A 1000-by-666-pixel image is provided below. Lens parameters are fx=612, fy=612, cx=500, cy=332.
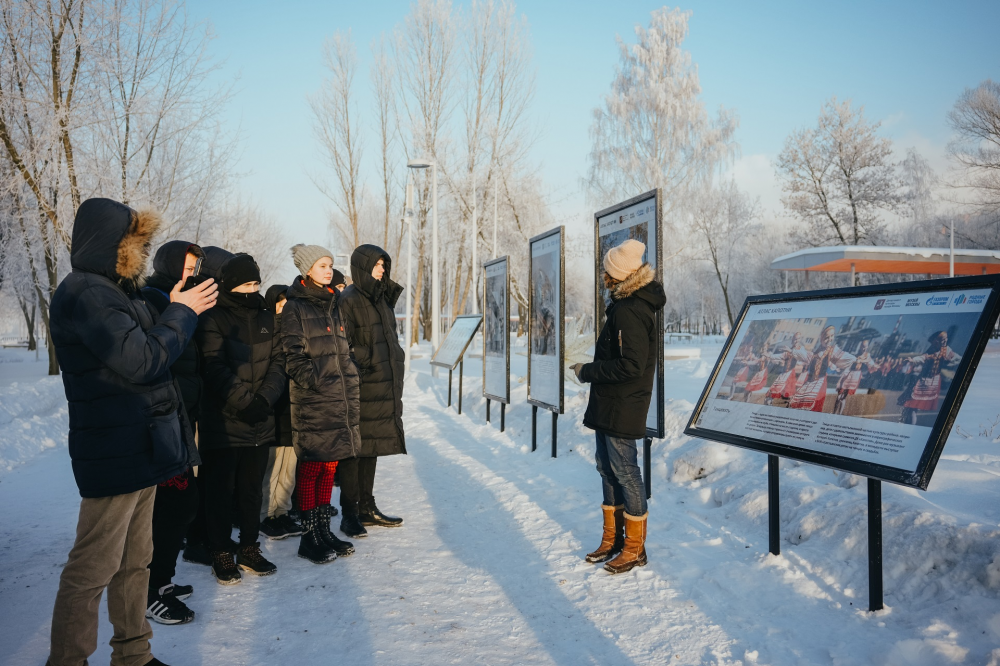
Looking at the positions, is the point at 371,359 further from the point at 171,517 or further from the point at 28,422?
the point at 28,422

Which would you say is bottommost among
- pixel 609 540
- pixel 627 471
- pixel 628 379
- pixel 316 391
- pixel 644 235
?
pixel 609 540

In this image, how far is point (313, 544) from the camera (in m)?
3.99

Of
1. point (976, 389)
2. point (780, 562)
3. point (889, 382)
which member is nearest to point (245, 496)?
point (780, 562)

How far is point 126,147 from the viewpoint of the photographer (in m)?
13.9

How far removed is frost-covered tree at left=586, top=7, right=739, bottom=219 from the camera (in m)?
25.1

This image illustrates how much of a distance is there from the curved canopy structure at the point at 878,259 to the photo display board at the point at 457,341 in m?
13.5

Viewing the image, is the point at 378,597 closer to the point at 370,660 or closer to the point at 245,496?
the point at 370,660

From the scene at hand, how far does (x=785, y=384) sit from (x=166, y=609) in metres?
3.60

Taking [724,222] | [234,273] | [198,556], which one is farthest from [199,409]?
[724,222]

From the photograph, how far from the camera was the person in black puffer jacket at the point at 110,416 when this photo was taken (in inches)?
91.9

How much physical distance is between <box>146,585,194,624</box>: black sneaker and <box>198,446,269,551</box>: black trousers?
496mm

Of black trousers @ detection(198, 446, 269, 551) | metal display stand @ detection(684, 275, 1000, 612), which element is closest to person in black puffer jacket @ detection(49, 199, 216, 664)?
black trousers @ detection(198, 446, 269, 551)

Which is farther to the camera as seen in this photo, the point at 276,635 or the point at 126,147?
the point at 126,147

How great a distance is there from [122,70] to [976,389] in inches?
652
